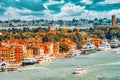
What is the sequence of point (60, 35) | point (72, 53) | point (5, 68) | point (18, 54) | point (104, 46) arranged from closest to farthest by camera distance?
point (5, 68) → point (18, 54) → point (72, 53) → point (104, 46) → point (60, 35)

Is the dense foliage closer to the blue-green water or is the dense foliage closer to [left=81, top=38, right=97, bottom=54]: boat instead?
[left=81, top=38, right=97, bottom=54]: boat

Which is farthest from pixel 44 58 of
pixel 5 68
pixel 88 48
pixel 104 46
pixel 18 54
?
pixel 104 46

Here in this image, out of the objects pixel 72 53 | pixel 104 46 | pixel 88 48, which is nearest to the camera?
pixel 72 53

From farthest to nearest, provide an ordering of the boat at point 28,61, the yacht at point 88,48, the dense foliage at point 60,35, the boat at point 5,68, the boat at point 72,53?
the dense foliage at point 60,35 < the yacht at point 88,48 < the boat at point 72,53 < the boat at point 28,61 < the boat at point 5,68

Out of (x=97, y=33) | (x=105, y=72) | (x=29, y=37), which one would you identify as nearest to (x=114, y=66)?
(x=105, y=72)

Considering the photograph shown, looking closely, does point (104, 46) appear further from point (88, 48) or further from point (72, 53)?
point (72, 53)

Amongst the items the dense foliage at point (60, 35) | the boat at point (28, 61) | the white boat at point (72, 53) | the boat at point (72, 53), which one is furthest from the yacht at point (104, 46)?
the boat at point (28, 61)

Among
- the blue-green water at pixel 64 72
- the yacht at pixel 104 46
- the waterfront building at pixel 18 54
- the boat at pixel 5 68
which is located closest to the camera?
the blue-green water at pixel 64 72

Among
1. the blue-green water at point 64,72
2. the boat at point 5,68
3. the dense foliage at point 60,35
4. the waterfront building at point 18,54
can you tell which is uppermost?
the dense foliage at point 60,35

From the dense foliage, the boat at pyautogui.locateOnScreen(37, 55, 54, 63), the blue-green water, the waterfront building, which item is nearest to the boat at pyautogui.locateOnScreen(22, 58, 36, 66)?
the blue-green water

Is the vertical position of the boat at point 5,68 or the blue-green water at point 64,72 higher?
the boat at point 5,68

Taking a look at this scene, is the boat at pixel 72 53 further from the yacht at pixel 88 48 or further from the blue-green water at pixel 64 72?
the blue-green water at pixel 64 72
